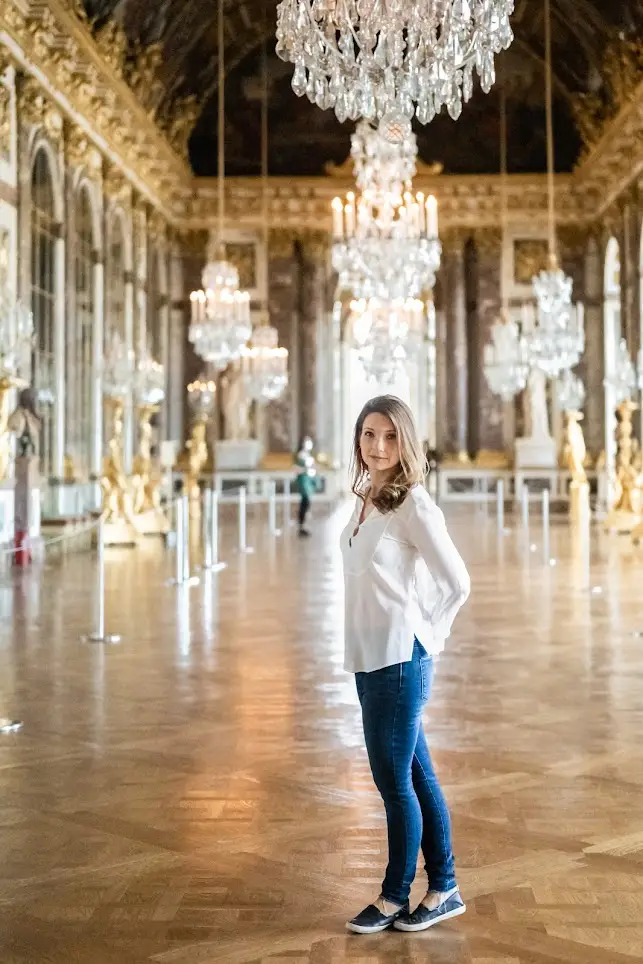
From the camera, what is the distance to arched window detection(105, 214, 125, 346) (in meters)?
23.4

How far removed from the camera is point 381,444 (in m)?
3.45

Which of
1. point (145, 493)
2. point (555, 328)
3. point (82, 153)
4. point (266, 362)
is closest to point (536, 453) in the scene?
point (266, 362)

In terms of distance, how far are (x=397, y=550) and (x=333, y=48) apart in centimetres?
521

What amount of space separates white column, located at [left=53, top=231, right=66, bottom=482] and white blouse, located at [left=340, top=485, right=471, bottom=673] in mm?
16499

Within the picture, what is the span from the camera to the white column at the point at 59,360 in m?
19.5

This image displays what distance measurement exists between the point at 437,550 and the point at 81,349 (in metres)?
19.4

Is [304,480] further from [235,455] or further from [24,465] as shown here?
[235,455]

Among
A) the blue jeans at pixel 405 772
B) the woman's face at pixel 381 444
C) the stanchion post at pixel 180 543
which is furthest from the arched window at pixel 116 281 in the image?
the blue jeans at pixel 405 772

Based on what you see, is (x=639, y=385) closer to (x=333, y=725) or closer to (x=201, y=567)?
(x=201, y=567)

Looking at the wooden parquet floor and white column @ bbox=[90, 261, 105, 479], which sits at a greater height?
white column @ bbox=[90, 261, 105, 479]

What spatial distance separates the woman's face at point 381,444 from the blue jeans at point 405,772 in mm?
507

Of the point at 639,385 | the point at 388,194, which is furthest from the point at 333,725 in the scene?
the point at 639,385

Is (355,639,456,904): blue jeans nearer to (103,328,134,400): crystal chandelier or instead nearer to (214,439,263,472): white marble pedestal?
(103,328,134,400): crystal chandelier

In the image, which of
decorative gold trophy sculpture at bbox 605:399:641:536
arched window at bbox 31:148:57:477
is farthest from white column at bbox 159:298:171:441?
decorative gold trophy sculpture at bbox 605:399:641:536
